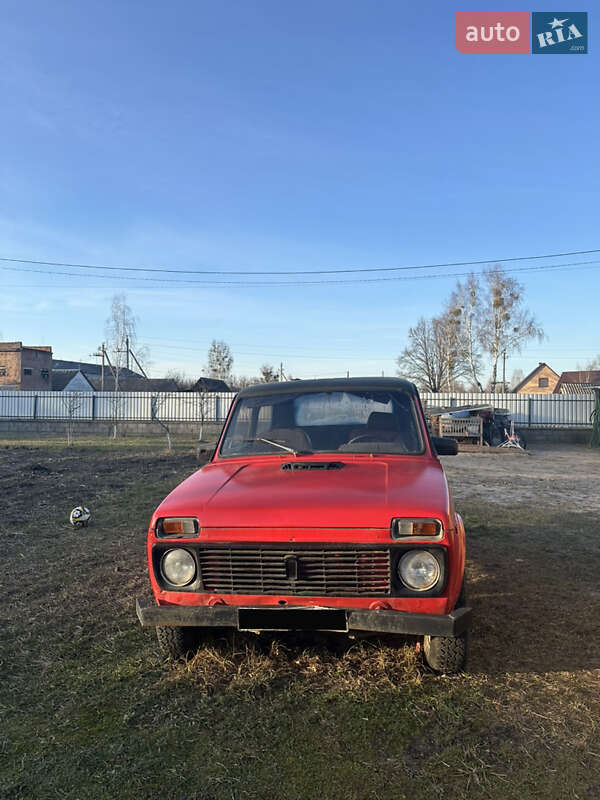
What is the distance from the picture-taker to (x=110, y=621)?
3.97 meters

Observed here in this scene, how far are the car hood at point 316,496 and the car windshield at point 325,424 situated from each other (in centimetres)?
31

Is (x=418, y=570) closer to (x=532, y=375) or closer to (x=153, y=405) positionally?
(x=153, y=405)

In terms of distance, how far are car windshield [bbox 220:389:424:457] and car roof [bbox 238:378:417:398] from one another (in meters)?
0.03

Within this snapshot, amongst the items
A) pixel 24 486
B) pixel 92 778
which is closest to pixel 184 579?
pixel 92 778

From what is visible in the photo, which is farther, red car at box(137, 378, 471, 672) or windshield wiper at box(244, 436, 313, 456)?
windshield wiper at box(244, 436, 313, 456)

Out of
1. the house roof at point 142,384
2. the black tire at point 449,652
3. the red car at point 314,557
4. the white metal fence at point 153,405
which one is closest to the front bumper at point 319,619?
the red car at point 314,557

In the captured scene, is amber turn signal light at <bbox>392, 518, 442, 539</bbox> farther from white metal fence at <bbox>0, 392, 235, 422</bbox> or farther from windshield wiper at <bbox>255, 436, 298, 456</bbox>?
white metal fence at <bbox>0, 392, 235, 422</bbox>

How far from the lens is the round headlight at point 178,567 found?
2896 mm

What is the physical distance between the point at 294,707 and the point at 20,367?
56.4m

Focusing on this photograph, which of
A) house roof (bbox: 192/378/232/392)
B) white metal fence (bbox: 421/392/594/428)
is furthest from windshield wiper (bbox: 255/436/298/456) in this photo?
house roof (bbox: 192/378/232/392)

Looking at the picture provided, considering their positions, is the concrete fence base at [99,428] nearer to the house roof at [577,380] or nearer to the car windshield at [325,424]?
the car windshield at [325,424]

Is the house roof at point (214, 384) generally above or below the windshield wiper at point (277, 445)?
above

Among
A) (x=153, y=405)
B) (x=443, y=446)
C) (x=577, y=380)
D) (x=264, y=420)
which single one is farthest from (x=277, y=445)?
(x=577, y=380)

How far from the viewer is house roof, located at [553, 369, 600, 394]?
2088 inches
